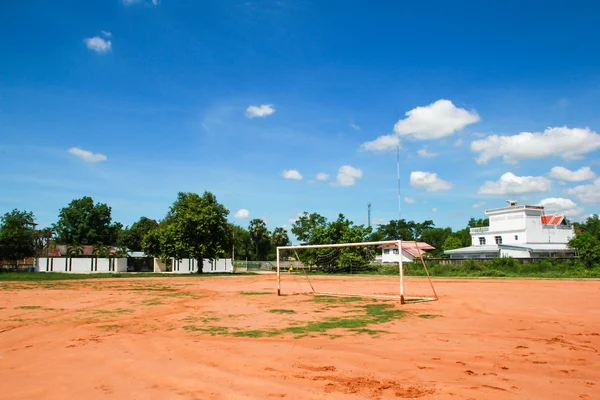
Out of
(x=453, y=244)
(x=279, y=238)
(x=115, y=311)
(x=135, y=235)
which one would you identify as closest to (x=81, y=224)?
(x=135, y=235)

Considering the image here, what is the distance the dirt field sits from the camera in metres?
5.68

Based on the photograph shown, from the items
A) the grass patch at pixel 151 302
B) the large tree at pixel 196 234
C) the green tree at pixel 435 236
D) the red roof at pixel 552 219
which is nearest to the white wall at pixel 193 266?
the large tree at pixel 196 234

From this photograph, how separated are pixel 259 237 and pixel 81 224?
3468cm

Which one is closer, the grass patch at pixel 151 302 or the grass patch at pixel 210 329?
the grass patch at pixel 210 329

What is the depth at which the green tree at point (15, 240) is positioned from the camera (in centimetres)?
5422

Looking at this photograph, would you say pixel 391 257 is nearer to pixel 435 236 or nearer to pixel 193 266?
pixel 193 266

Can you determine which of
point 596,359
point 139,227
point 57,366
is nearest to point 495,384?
point 596,359

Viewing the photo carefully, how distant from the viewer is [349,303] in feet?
55.0

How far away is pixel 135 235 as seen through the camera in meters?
87.6

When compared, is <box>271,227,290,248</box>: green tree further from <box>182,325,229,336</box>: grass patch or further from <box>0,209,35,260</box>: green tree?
<box>182,325,229,336</box>: grass patch

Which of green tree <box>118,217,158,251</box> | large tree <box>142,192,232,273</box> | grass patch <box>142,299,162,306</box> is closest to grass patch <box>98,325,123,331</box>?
grass patch <box>142,299,162,306</box>

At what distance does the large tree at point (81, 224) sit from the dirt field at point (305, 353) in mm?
76057

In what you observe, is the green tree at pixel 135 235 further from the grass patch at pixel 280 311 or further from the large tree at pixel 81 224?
the grass patch at pixel 280 311

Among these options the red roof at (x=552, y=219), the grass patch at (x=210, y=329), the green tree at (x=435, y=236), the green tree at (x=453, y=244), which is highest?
the red roof at (x=552, y=219)
